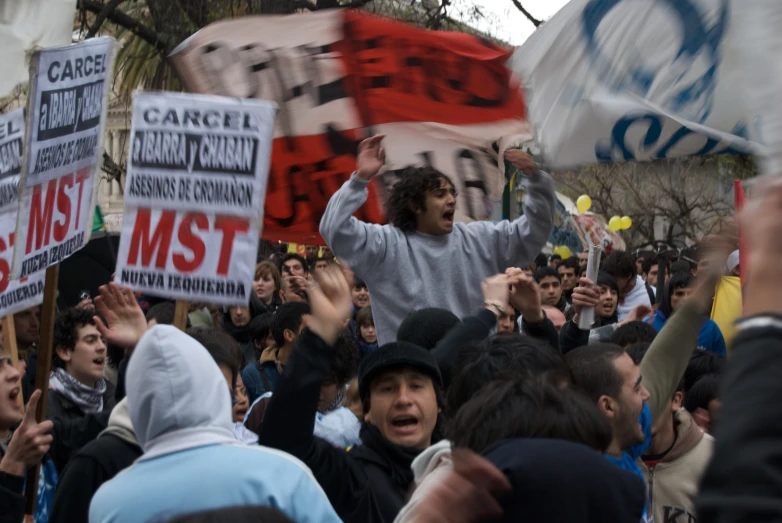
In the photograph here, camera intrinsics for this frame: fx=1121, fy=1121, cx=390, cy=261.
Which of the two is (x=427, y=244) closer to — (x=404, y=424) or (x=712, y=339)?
(x=404, y=424)

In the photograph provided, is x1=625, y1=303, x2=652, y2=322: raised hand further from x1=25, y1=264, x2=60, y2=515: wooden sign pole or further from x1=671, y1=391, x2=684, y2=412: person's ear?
x1=25, y1=264, x2=60, y2=515: wooden sign pole

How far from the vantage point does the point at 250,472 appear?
2.64 metres

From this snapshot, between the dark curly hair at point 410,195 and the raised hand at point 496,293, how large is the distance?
74 centimetres

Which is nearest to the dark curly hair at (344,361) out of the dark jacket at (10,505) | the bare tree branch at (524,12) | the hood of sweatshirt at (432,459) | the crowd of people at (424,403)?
the crowd of people at (424,403)

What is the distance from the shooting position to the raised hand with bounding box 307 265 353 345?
3.25 meters

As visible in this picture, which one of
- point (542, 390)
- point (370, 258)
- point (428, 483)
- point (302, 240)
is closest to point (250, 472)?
point (428, 483)

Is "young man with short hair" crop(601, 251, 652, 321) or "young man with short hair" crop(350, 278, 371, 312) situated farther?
"young man with short hair" crop(350, 278, 371, 312)

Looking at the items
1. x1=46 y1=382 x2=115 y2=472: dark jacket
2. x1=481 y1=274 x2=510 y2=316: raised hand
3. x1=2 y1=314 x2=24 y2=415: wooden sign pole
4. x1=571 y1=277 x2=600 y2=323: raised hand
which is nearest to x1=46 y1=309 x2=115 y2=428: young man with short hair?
x1=2 y1=314 x2=24 y2=415: wooden sign pole

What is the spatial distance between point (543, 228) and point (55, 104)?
2.32m

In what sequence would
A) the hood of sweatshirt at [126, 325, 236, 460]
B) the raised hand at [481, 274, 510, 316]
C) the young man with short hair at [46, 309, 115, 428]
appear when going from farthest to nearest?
1. the young man with short hair at [46, 309, 115, 428]
2. the raised hand at [481, 274, 510, 316]
3. the hood of sweatshirt at [126, 325, 236, 460]

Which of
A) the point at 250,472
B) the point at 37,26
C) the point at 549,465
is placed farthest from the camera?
the point at 37,26

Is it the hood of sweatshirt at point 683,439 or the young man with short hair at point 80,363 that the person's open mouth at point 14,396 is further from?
the hood of sweatshirt at point 683,439

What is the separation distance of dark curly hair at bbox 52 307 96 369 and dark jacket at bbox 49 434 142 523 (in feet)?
8.07

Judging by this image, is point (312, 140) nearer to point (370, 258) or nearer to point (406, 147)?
point (406, 147)
